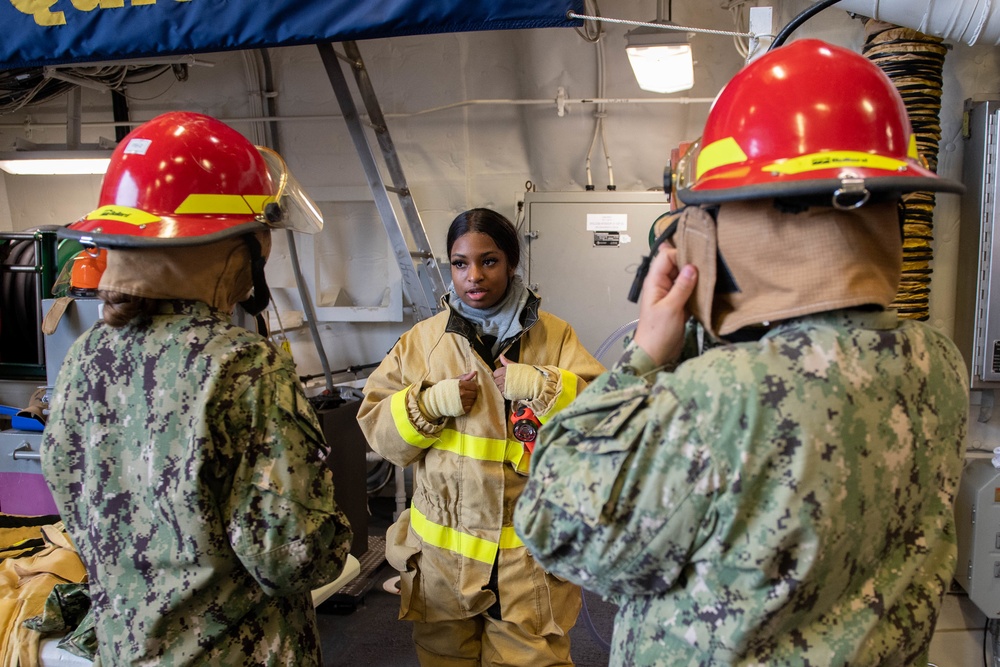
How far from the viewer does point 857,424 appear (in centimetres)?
87

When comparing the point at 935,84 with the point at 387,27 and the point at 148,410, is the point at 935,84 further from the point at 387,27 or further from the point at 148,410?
the point at 148,410

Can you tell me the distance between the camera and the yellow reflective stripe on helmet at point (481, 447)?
1931mm

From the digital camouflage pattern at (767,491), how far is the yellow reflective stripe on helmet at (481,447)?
3.09ft

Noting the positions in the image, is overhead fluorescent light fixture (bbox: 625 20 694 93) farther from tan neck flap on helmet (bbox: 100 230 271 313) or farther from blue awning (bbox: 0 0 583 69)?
tan neck flap on helmet (bbox: 100 230 271 313)

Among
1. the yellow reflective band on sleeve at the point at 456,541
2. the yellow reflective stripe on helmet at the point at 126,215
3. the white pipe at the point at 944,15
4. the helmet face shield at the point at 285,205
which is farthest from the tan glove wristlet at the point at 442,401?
the white pipe at the point at 944,15

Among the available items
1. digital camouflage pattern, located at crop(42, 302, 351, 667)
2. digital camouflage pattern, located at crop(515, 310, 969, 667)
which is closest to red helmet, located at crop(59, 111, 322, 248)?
digital camouflage pattern, located at crop(42, 302, 351, 667)

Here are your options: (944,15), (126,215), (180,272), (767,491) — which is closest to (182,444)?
(180,272)

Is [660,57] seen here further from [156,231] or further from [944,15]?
[156,231]

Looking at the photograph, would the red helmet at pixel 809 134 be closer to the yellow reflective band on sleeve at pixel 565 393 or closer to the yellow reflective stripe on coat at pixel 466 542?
the yellow reflective band on sleeve at pixel 565 393

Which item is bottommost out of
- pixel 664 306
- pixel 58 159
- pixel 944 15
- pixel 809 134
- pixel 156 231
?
pixel 664 306

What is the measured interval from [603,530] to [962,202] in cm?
252

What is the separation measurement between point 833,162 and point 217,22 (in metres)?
2.28

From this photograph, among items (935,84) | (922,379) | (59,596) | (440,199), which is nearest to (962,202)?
(935,84)

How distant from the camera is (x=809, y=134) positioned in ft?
3.09
